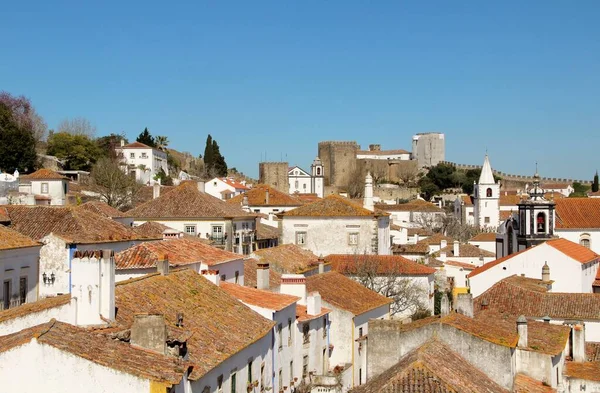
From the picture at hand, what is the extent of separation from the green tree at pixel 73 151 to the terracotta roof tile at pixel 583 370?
67823mm

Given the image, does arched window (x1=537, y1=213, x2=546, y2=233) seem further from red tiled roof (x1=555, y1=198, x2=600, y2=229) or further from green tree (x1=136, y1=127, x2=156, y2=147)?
green tree (x1=136, y1=127, x2=156, y2=147)

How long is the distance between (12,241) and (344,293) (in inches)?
493

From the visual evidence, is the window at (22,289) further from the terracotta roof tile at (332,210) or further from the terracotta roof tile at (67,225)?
the terracotta roof tile at (332,210)

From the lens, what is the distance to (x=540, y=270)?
2014 inches

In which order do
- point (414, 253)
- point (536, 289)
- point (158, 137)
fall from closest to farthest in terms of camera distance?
point (536, 289), point (414, 253), point (158, 137)

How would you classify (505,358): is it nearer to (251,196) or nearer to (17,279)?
(17,279)

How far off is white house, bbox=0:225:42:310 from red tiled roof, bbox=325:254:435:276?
1932 centimetres

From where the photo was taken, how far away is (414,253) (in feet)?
218

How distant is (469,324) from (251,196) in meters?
63.9

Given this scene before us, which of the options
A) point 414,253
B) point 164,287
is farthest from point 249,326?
point 414,253

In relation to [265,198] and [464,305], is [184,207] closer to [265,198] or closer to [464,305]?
[464,305]

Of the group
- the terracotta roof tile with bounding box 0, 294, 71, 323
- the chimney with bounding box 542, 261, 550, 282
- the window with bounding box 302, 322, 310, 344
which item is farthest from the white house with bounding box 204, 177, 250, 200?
the terracotta roof tile with bounding box 0, 294, 71, 323

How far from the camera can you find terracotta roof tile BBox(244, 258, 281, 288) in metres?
32.1

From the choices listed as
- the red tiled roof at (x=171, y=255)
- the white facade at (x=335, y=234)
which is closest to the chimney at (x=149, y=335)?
the red tiled roof at (x=171, y=255)
